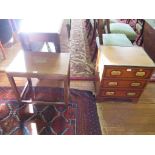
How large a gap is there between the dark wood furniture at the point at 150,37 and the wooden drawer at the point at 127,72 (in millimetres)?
978

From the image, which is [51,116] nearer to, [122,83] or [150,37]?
[122,83]

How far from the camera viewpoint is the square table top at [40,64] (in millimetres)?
1333

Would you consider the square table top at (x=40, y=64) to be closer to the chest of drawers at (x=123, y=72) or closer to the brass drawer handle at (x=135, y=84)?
the chest of drawers at (x=123, y=72)

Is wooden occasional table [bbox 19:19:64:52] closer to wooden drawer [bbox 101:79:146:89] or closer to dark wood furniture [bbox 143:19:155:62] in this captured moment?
wooden drawer [bbox 101:79:146:89]

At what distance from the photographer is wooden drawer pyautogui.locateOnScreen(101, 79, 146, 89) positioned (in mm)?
1500

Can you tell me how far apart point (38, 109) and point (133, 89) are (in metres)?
0.94

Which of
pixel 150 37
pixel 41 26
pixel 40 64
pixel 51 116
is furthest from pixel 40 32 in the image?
pixel 150 37

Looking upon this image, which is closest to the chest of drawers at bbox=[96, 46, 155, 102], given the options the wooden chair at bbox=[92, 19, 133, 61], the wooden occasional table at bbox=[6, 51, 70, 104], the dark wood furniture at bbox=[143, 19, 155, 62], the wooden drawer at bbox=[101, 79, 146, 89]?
the wooden drawer at bbox=[101, 79, 146, 89]

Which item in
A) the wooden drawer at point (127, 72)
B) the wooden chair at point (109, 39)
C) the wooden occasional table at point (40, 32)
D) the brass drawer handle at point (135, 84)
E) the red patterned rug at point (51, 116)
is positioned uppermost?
the wooden occasional table at point (40, 32)

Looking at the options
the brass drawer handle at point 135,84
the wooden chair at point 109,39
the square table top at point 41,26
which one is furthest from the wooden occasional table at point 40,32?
the brass drawer handle at point 135,84

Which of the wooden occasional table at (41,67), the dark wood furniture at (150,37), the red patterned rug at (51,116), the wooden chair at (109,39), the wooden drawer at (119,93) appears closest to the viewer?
the wooden occasional table at (41,67)

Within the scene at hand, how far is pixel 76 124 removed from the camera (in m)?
1.50
